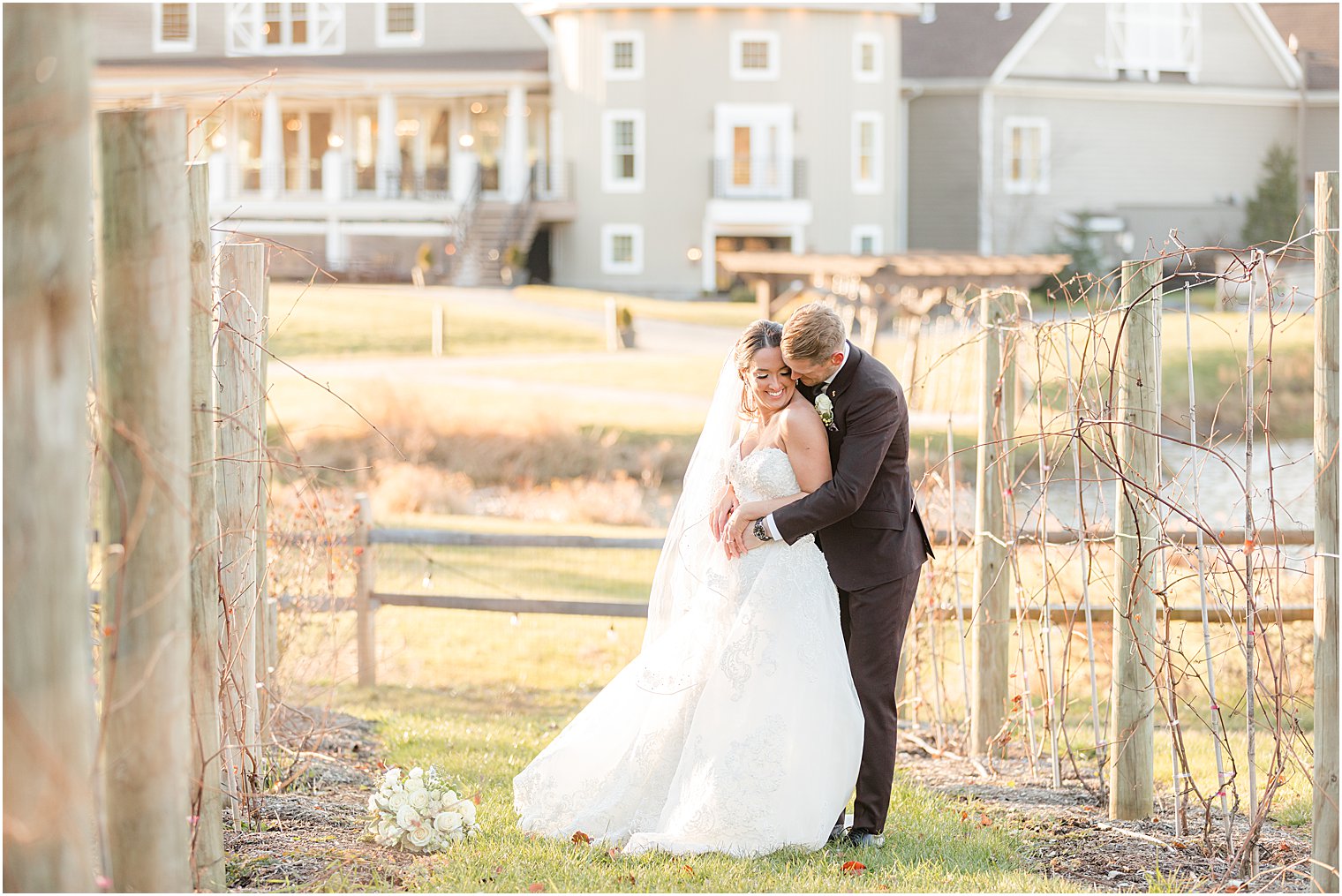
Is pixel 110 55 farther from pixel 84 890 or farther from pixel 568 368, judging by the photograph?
pixel 84 890

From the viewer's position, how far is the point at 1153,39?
36688 millimetres

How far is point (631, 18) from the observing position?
33469mm

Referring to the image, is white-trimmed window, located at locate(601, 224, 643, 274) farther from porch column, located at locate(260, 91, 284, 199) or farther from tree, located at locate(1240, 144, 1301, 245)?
tree, located at locate(1240, 144, 1301, 245)

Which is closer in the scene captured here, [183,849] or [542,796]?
[183,849]

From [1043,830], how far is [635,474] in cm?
1223

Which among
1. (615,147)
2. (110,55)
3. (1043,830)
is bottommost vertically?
(1043,830)

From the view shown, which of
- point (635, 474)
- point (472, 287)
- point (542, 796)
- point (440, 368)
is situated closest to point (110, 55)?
point (472, 287)

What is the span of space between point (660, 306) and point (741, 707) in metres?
25.3

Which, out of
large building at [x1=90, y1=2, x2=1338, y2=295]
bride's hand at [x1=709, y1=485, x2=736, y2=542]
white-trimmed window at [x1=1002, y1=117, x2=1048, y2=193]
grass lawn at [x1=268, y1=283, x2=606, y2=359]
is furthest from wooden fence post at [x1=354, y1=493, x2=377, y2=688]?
white-trimmed window at [x1=1002, y1=117, x2=1048, y2=193]

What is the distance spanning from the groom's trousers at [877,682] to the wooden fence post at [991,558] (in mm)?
1189

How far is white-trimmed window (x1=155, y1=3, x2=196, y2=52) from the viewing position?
36125mm

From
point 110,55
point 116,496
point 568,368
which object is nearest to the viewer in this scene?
point 116,496

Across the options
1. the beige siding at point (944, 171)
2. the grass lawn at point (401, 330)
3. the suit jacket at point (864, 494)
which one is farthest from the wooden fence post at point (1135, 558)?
the beige siding at point (944, 171)

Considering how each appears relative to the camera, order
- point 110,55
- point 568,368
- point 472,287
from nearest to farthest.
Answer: point 568,368 → point 472,287 → point 110,55
